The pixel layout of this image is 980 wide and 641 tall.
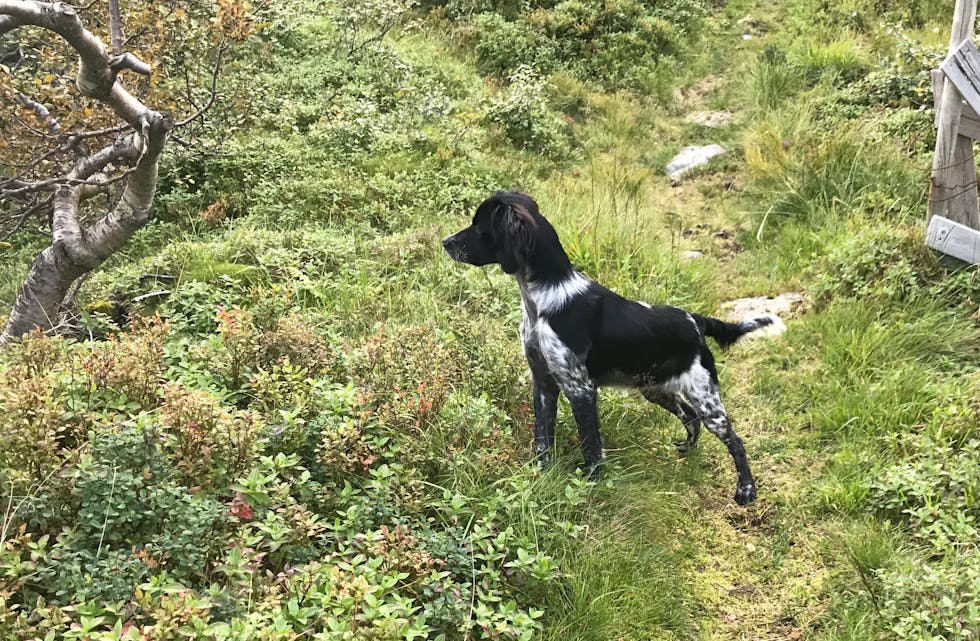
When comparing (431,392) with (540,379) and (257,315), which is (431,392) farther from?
(257,315)

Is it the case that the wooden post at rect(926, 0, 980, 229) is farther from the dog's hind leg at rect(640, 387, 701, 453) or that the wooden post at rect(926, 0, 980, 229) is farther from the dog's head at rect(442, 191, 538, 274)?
the dog's head at rect(442, 191, 538, 274)

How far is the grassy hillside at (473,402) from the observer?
8.89ft

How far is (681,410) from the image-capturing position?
419 cm

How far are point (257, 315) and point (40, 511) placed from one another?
1.97 m

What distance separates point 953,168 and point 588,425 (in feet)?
11.8

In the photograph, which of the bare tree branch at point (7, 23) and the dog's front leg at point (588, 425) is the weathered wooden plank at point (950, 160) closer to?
the dog's front leg at point (588, 425)

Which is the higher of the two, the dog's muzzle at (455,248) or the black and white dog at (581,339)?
the dog's muzzle at (455,248)

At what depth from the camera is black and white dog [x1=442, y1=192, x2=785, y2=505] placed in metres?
3.72

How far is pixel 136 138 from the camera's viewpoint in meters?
4.42

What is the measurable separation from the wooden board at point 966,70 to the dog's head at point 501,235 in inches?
132

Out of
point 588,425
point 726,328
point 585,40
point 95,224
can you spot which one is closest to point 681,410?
point 726,328

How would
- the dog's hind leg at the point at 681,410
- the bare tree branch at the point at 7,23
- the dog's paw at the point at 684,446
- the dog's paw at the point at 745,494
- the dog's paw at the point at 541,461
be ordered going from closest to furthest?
the bare tree branch at the point at 7,23, the dog's paw at the point at 541,461, the dog's paw at the point at 745,494, the dog's hind leg at the point at 681,410, the dog's paw at the point at 684,446

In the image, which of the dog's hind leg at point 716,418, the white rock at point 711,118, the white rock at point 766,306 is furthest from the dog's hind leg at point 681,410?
the white rock at point 711,118

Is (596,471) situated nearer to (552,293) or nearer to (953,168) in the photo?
(552,293)
